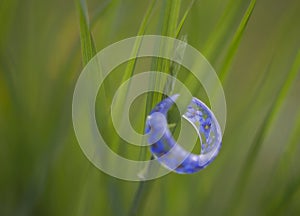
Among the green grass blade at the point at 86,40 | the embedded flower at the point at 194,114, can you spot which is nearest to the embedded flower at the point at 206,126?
the embedded flower at the point at 194,114

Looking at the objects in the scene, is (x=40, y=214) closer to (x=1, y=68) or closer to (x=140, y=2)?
(x=1, y=68)

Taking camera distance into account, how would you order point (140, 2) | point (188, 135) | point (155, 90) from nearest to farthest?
point (155, 90) → point (188, 135) → point (140, 2)

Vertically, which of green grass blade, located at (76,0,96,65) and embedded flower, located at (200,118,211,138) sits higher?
green grass blade, located at (76,0,96,65)

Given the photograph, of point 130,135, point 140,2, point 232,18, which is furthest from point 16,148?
point 140,2

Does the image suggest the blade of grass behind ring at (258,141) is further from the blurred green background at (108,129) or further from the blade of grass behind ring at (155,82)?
the blade of grass behind ring at (155,82)

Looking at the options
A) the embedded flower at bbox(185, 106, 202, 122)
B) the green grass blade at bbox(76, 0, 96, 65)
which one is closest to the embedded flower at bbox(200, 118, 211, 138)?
the embedded flower at bbox(185, 106, 202, 122)

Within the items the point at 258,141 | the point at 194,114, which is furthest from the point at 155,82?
the point at 258,141

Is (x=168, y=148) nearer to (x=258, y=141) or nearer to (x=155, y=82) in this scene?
(x=155, y=82)

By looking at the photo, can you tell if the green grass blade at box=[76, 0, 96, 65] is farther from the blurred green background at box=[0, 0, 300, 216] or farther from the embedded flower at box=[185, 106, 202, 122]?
the embedded flower at box=[185, 106, 202, 122]
